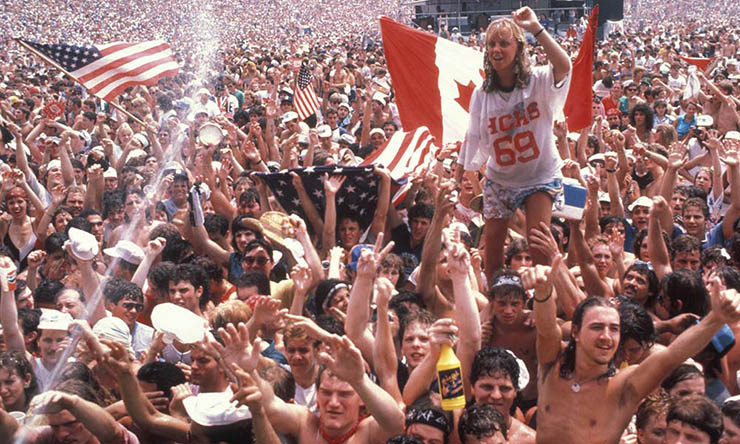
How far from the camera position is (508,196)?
556cm

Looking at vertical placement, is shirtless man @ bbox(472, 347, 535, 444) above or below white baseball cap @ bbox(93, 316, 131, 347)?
below

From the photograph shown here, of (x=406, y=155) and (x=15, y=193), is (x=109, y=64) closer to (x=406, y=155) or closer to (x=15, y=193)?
(x=15, y=193)


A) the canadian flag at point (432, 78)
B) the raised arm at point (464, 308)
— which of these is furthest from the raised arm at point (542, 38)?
the canadian flag at point (432, 78)

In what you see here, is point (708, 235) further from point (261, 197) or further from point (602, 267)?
point (261, 197)

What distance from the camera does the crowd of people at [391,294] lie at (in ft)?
13.0

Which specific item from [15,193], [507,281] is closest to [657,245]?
[507,281]

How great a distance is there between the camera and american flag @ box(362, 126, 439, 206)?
7675 mm

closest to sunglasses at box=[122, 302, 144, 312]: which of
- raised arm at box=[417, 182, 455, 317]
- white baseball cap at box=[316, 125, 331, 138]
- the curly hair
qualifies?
raised arm at box=[417, 182, 455, 317]

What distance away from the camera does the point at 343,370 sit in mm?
3805

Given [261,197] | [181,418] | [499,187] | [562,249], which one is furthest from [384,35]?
[181,418]

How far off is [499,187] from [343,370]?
83.6 inches

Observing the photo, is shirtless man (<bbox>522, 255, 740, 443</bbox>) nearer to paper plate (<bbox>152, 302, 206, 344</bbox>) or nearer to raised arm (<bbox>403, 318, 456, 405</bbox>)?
raised arm (<bbox>403, 318, 456, 405</bbox>)

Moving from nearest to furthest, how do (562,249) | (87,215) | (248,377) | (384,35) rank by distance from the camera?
(248,377) → (562,249) → (87,215) → (384,35)

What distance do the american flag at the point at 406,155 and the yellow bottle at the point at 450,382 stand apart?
3712mm
